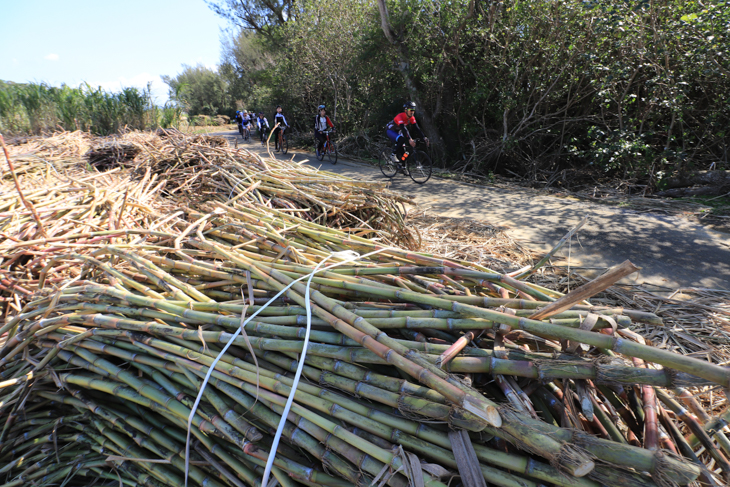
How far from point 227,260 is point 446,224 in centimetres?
327

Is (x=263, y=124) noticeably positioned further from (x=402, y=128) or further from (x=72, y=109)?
(x=402, y=128)

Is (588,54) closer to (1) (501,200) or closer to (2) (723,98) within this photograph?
(2) (723,98)

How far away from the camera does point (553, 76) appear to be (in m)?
8.12

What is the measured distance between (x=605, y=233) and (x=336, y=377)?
16.0 feet

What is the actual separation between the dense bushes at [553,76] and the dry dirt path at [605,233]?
204 centimetres

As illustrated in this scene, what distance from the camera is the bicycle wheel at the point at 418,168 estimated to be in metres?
8.24

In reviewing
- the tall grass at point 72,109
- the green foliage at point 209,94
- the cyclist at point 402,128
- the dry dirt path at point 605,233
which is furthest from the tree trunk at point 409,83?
the green foliage at point 209,94

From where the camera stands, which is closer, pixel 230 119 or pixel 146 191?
pixel 146 191

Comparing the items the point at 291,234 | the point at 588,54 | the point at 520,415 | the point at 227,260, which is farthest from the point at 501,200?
the point at 520,415

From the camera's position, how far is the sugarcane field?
0.81 m

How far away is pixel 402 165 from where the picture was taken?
8.76m

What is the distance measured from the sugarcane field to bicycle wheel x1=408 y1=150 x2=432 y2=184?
6474mm

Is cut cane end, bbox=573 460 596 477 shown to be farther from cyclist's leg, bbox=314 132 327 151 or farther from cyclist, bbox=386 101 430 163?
cyclist's leg, bbox=314 132 327 151

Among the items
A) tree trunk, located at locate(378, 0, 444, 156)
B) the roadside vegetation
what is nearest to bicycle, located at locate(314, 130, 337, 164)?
the roadside vegetation
